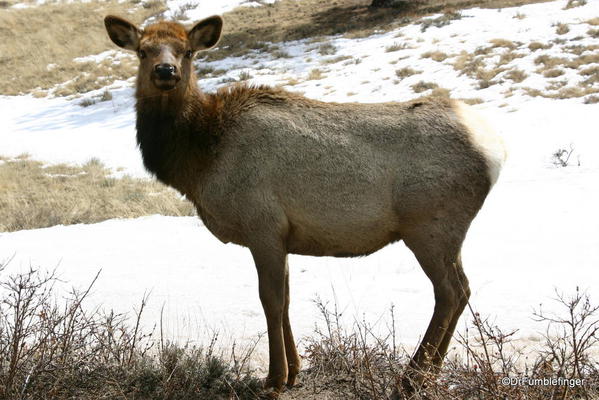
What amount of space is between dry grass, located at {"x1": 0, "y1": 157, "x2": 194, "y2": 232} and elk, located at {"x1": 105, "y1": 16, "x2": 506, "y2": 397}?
5.22 m

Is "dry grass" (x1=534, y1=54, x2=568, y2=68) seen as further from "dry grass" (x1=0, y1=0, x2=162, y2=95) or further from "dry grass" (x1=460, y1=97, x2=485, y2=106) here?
"dry grass" (x1=0, y1=0, x2=162, y2=95)

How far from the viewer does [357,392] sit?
3775 mm


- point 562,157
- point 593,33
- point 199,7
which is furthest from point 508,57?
point 199,7

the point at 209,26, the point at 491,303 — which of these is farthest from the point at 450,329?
the point at 209,26

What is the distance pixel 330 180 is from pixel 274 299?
939mm

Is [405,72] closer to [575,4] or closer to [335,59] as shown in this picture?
[335,59]

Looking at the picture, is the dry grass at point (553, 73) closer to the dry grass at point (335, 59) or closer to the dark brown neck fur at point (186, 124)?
the dry grass at point (335, 59)

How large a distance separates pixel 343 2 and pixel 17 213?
73.4ft

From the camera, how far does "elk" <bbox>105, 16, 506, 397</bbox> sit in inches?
158

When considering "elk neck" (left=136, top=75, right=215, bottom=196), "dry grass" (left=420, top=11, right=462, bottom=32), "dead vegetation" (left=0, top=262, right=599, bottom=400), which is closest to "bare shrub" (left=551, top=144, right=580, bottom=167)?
"dead vegetation" (left=0, top=262, right=599, bottom=400)

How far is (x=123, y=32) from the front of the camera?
16.0ft

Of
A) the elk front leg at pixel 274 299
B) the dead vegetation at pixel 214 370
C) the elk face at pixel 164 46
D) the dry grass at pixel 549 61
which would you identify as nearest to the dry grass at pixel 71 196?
the elk face at pixel 164 46

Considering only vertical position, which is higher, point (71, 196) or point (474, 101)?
point (474, 101)

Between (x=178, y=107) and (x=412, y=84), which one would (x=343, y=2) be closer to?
(x=412, y=84)
